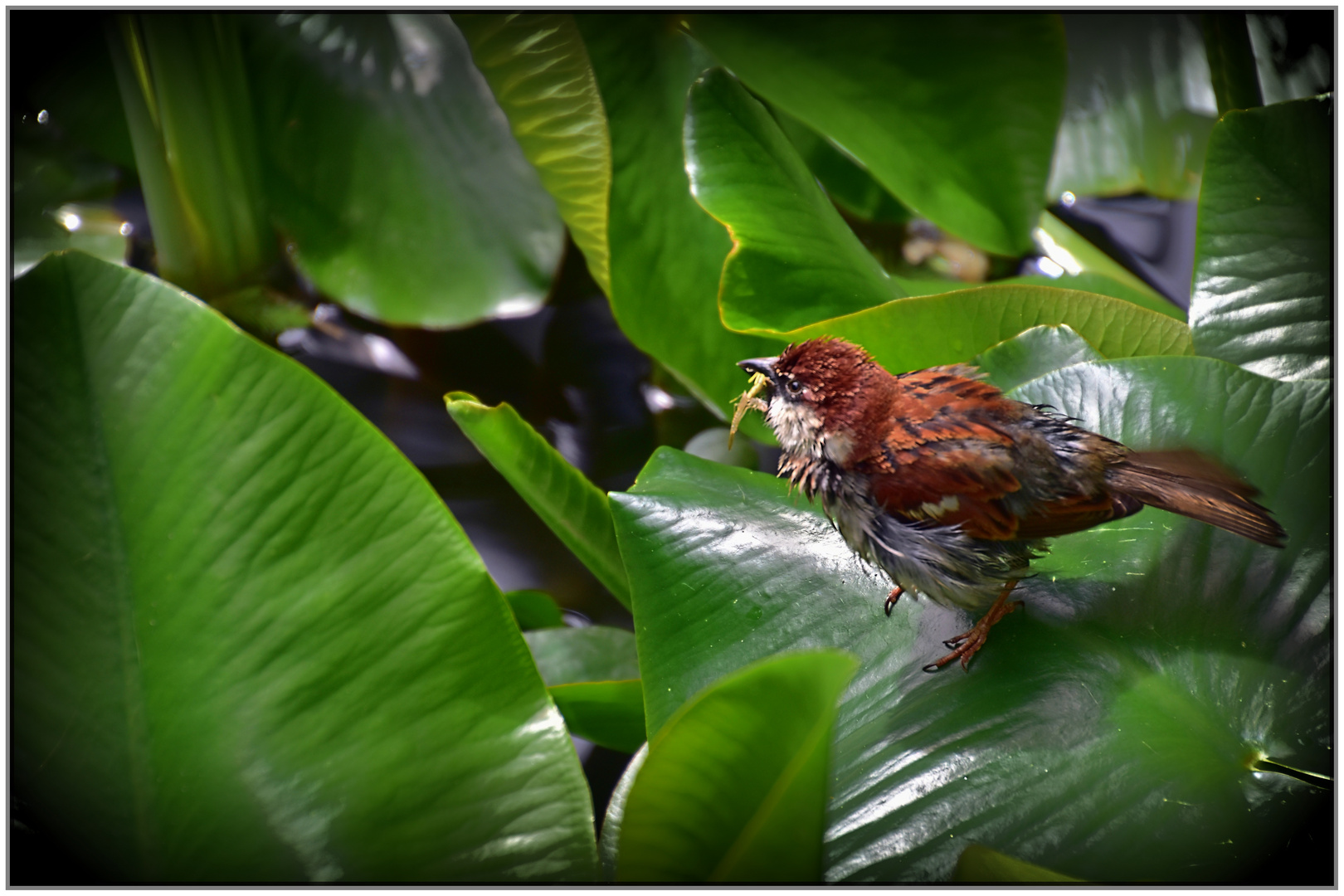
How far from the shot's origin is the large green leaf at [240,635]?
0.95m

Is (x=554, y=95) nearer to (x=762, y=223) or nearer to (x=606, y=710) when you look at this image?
(x=762, y=223)

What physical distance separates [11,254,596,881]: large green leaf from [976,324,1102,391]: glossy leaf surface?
2.76ft

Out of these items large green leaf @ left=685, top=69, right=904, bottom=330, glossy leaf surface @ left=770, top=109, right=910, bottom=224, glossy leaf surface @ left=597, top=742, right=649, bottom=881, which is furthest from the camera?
glossy leaf surface @ left=770, top=109, right=910, bottom=224

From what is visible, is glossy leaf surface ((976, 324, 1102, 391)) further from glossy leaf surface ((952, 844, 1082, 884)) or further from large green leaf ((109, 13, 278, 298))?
large green leaf ((109, 13, 278, 298))

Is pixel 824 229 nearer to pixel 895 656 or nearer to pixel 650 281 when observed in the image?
pixel 650 281

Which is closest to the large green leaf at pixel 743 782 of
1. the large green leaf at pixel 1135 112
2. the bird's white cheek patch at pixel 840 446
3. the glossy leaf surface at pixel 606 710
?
the glossy leaf surface at pixel 606 710

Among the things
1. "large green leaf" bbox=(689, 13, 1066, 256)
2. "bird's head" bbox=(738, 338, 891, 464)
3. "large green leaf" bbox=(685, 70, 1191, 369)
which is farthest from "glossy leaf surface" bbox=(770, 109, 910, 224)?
"bird's head" bbox=(738, 338, 891, 464)

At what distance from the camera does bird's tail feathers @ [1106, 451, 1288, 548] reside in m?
1.05

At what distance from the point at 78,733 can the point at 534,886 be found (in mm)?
553

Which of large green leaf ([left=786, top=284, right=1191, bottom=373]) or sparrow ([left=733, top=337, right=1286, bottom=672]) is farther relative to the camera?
large green leaf ([left=786, top=284, right=1191, bottom=373])

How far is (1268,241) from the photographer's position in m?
1.40

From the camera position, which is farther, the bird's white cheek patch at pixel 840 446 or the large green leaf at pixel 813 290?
the large green leaf at pixel 813 290

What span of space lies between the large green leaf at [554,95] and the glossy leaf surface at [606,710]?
2.72ft

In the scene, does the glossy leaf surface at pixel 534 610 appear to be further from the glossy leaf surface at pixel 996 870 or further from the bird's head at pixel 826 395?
the glossy leaf surface at pixel 996 870
